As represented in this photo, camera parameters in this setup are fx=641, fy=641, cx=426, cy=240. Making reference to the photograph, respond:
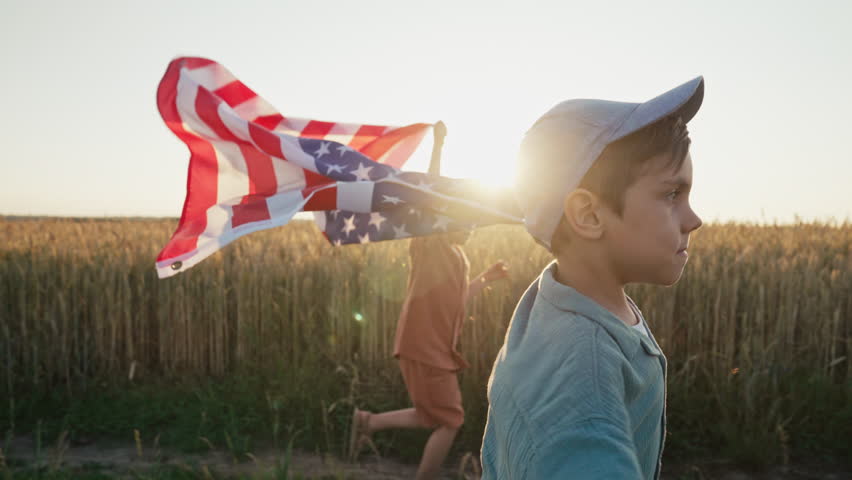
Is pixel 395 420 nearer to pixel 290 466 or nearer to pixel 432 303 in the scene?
pixel 432 303

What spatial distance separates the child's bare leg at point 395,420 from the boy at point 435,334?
5 cm

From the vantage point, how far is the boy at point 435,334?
138 inches

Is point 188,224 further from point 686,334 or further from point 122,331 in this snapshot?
point 686,334

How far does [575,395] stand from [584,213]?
38cm

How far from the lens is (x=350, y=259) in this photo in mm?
6172

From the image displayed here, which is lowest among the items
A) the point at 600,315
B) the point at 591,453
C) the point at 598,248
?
the point at 591,453

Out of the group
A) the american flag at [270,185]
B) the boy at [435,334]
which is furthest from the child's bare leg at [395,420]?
the american flag at [270,185]

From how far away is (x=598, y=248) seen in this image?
48.6 inches

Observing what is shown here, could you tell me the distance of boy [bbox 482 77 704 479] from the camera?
1.07m

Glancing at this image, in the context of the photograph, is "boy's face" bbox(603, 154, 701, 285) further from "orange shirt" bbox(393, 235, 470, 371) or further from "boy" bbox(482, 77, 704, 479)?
"orange shirt" bbox(393, 235, 470, 371)

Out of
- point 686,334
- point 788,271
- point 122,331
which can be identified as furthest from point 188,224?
point 788,271

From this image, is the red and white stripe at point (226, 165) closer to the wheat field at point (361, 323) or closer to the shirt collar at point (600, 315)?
the shirt collar at point (600, 315)

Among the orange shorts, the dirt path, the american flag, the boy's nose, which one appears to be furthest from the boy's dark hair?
the dirt path

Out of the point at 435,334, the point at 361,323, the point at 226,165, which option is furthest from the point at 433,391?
the point at 361,323
